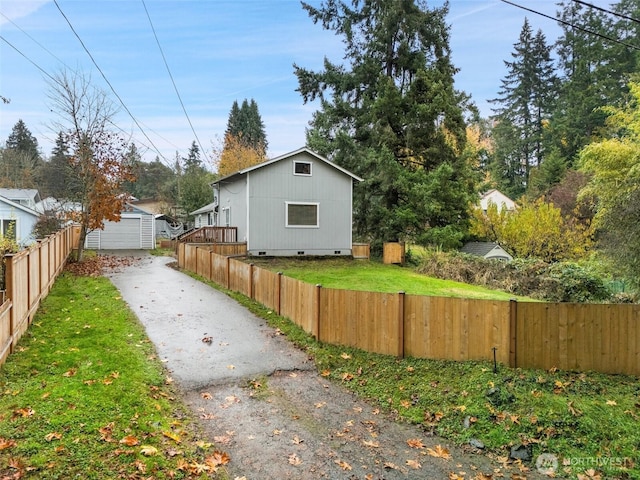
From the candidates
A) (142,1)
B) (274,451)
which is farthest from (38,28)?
(274,451)

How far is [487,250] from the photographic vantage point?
22.0 meters

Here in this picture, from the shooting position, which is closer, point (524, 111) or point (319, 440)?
point (319, 440)

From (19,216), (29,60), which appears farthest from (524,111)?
(19,216)

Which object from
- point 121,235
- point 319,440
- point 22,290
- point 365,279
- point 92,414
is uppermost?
point 121,235

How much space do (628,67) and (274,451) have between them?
144 ft

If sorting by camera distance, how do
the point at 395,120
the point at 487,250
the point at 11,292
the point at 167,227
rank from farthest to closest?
the point at 167,227 < the point at 395,120 < the point at 487,250 < the point at 11,292

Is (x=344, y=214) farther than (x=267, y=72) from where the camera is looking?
No

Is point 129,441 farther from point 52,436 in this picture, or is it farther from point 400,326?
point 400,326

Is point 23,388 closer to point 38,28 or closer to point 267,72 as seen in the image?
point 38,28

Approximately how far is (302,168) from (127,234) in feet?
47.9

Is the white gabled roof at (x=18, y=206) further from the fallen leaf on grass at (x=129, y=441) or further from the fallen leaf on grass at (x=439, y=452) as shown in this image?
the fallen leaf on grass at (x=439, y=452)

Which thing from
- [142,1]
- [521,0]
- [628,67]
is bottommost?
[521,0]

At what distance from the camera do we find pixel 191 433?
14.3 ft

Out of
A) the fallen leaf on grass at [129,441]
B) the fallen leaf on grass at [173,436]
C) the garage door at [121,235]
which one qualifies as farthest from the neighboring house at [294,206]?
the fallen leaf on grass at [129,441]
